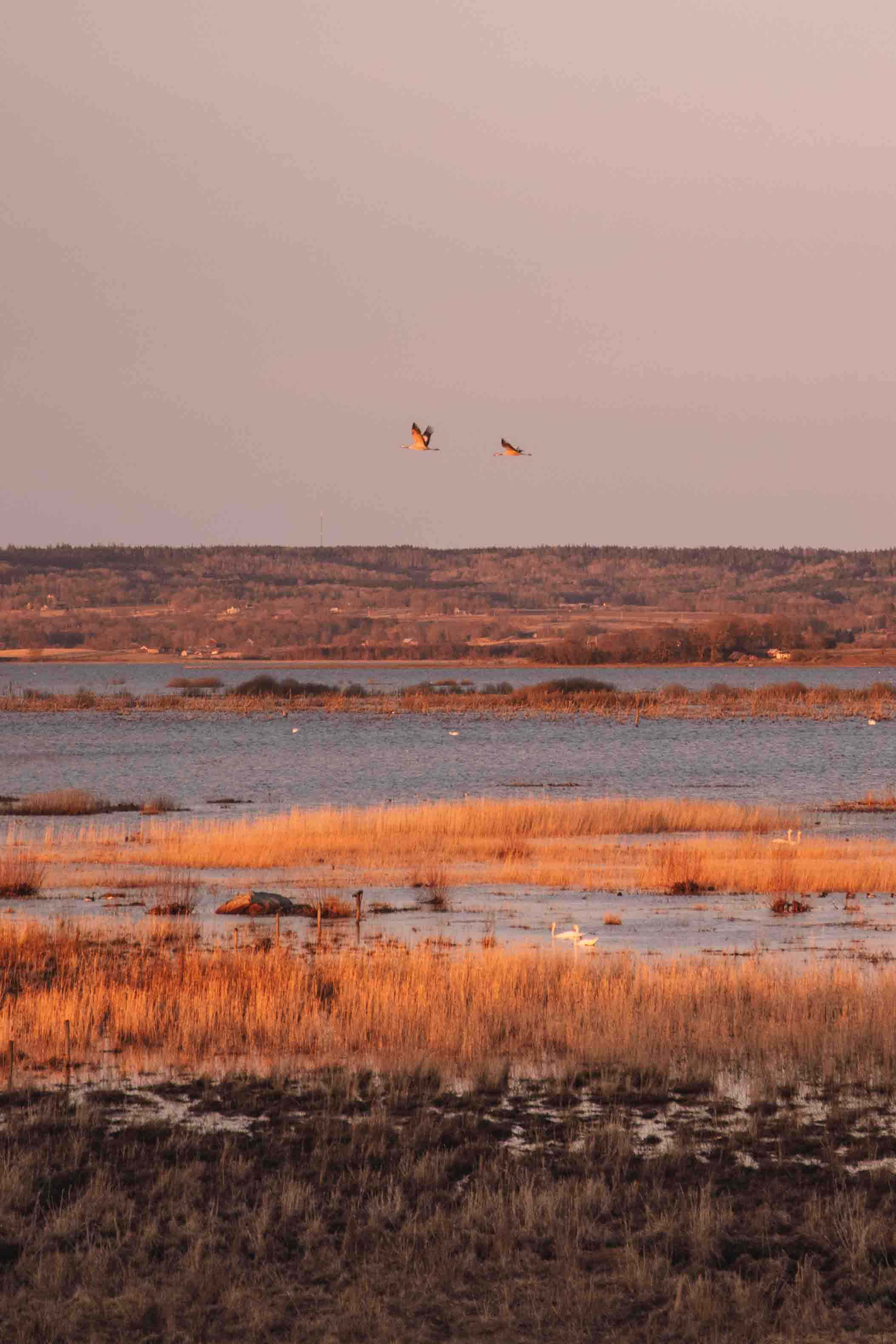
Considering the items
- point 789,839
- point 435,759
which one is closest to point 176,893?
point 789,839

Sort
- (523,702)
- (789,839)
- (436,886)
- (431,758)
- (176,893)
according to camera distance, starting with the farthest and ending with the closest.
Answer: (523,702)
(431,758)
(789,839)
(436,886)
(176,893)

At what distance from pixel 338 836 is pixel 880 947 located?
16.5 m

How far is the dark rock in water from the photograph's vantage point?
83.8 ft

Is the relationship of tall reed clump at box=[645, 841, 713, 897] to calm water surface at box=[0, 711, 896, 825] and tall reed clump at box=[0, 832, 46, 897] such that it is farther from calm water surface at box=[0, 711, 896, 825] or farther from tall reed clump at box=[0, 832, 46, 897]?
calm water surface at box=[0, 711, 896, 825]

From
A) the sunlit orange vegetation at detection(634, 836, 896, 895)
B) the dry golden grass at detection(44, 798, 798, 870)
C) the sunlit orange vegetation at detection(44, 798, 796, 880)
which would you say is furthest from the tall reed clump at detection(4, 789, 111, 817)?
the sunlit orange vegetation at detection(634, 836, 896, 895)

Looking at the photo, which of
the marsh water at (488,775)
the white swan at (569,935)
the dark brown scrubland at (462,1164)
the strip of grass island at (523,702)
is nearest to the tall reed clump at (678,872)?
the marsh water at (488,775)

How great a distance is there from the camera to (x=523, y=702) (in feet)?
424

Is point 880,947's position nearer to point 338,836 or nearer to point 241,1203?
point 241,1203

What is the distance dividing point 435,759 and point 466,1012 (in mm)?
59805

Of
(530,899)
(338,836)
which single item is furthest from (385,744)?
(530,899)

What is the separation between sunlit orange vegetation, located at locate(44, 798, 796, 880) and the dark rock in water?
6.22 metres

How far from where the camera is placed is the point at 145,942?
2206 centimetres

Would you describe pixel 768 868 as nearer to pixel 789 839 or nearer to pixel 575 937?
pixel 789 839

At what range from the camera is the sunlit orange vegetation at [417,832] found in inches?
1330
